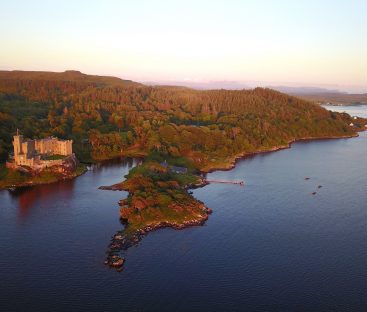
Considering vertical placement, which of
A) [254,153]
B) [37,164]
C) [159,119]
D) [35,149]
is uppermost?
[159,119]

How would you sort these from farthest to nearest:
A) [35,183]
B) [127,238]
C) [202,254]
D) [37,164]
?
1. [37,164]
2. [35,183]
3. [127,238]
4. [202,254]

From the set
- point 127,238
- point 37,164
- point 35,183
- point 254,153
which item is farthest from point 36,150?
point 254,153

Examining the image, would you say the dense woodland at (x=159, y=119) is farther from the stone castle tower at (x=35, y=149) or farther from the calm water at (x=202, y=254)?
the calm water at (x=202, y=254)

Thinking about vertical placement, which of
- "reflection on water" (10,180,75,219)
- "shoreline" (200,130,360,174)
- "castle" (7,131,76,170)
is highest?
"castle" (7,131,76,170)

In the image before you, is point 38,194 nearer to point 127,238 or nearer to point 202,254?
point 127,238

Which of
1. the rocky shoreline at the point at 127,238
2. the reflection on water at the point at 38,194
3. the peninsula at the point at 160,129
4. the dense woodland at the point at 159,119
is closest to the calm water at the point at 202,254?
the reflection on water at the point at 38,194

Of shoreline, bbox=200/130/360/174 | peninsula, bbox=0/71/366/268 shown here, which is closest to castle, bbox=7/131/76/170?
peninsula, bbox=0/71/366/268

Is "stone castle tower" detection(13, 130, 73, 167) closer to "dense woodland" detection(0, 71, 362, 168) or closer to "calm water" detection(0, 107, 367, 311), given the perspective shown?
"calm water" detection(0, 107, 367, 311)

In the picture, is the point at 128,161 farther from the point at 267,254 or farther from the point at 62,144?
the point at 267,254
